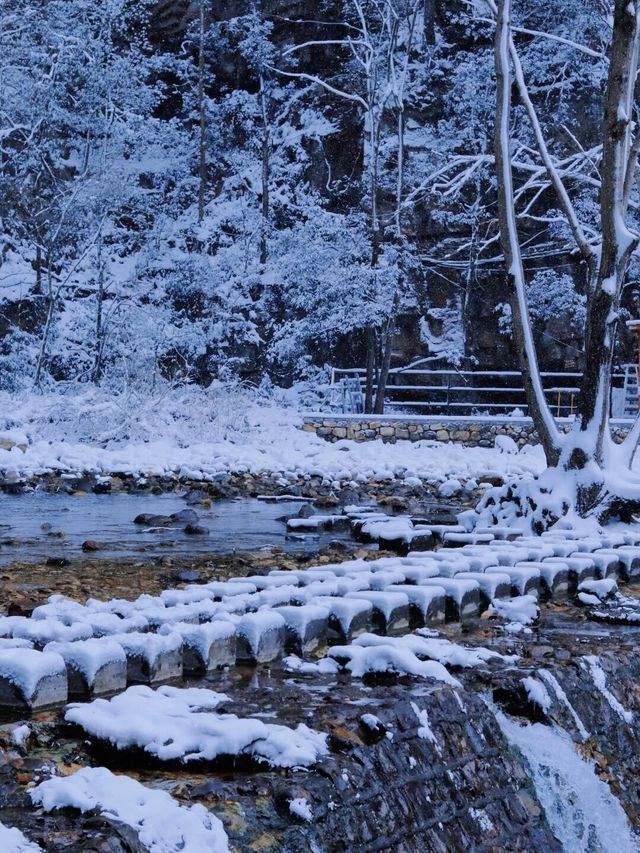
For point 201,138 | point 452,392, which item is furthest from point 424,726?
point 201,138

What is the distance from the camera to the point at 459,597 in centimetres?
477

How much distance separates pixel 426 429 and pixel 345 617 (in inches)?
605

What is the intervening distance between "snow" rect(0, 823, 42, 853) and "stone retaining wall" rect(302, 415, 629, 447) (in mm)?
16992

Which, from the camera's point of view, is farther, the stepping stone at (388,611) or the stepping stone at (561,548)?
the stepping stone at (561,548)

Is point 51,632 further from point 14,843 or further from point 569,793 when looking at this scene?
point 569,793

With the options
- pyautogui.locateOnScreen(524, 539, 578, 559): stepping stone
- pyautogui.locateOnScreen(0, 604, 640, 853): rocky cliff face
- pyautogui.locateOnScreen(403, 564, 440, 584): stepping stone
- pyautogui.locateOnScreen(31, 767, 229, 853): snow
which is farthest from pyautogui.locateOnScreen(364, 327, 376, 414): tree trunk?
pyautogui.locateOnScreen(31, 767, 229, 853): snow

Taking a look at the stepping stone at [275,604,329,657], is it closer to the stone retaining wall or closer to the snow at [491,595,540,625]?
the snow at [491,595,540,625]

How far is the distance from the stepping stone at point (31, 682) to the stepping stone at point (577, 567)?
10.8ft

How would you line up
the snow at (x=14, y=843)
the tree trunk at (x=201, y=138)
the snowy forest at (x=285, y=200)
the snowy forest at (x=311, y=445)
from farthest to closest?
the tree trunk at (x=201, y=138) < the snowy forest at (x=285, y=200) < the snowy forest at (x=311, y=445) < the snow at (x=14, y=843)

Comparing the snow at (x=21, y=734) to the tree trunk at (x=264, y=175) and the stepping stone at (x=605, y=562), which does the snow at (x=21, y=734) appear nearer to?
the stepping stone at (x=605, y=562)

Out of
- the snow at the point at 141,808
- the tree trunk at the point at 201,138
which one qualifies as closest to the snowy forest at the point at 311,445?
the snow at the point at 141,808

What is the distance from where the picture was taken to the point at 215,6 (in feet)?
109

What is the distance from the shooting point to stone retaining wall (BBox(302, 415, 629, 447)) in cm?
1920

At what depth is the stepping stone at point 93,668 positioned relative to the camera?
10.6 ft
